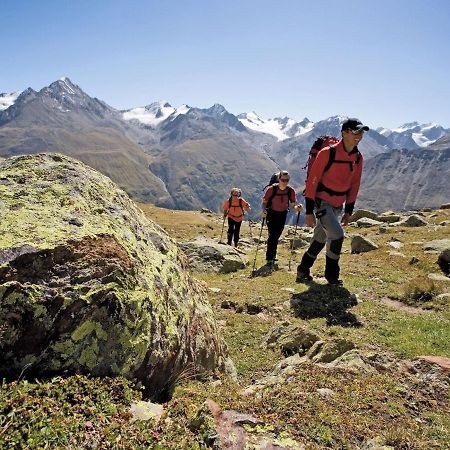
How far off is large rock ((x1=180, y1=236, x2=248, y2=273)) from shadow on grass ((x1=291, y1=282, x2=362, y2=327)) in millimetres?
6657

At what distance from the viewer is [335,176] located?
46.9 feet

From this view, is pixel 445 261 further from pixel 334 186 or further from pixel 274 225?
pixel 274 225

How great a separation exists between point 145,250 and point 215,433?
354 cm

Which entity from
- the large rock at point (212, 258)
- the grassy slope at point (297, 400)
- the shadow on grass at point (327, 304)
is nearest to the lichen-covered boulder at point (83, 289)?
the grassy slope at point (297, 400)

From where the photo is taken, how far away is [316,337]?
1007cm

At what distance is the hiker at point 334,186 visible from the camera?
1391cm

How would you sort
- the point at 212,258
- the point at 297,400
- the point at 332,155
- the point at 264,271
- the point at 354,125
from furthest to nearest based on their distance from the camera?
the point at 212,258, the point at 264,271, the point at 332,155, the point at 354,125, the point at 297,400

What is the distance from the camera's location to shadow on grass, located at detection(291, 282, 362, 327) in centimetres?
1233

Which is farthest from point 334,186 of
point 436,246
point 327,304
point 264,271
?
point 436,246

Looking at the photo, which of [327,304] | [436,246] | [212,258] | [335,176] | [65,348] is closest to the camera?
[65,348]

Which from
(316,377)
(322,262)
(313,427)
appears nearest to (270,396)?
(313,427)

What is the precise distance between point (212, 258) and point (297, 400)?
15.9 meters

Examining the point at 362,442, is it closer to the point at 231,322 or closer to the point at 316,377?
the point at 316,377

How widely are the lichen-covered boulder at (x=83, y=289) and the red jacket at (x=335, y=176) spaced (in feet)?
25.7
